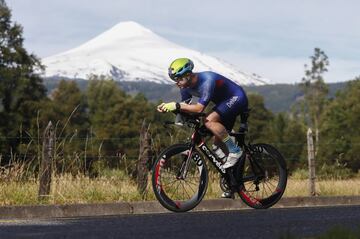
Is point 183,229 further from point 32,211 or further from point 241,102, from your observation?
point 32,211

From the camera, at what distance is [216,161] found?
372 inches

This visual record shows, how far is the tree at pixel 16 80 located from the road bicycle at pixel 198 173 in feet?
162

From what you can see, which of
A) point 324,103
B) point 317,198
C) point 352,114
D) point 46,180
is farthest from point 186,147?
point 324,103

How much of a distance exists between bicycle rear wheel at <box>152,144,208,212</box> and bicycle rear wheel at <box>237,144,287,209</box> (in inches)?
21.3

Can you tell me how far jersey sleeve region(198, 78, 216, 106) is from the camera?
897 cm

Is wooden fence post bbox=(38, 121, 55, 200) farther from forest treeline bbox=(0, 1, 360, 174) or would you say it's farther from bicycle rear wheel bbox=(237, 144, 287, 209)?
forest treeline bbox=(0, 1, 360, 174)

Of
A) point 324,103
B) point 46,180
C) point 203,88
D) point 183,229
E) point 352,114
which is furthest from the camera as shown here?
point 324,103

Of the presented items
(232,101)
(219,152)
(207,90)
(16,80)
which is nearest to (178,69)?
(207,90)

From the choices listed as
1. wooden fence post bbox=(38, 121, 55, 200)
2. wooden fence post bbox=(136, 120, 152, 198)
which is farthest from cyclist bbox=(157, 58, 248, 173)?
wooden fence post bbox=(136, 120, 152, 198)

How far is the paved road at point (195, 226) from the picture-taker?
655 centimetres

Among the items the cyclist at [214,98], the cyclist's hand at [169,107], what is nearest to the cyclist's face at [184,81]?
the cyclist at [214,98]

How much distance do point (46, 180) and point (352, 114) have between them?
69.8 metres

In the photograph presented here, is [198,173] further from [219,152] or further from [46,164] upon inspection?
[46,164]

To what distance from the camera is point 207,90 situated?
9.03 meters
